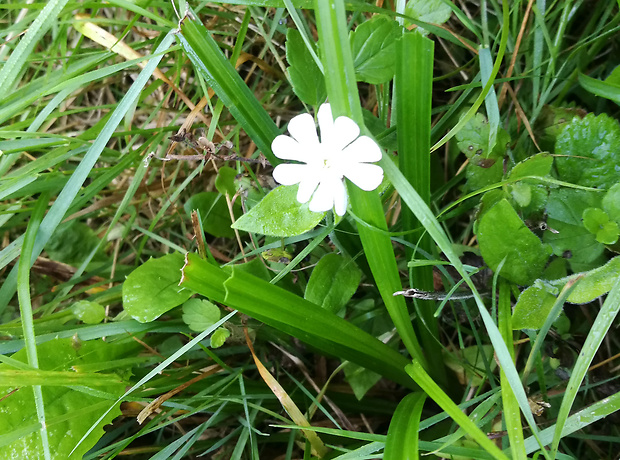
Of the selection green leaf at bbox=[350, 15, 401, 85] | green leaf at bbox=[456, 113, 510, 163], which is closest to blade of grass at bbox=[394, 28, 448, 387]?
green leaf at bbox=[350, 15, 401, 85]

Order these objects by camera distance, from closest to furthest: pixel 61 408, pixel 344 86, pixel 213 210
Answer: pixel 344 86 < pixel 61 408 < pixel 213 210

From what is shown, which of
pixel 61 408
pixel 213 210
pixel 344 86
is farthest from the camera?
pixel 213 210

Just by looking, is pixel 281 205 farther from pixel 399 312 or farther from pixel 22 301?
pixel 22 301

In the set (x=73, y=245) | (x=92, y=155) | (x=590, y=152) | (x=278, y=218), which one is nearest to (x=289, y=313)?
(x=278, y=218)

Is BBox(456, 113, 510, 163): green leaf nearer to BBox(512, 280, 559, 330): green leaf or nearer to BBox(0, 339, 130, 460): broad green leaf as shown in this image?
BBox(512, 280, 559, 330): green leaf

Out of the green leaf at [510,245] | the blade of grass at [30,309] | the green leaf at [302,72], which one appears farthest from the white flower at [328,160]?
the blade of grass at [30,309]

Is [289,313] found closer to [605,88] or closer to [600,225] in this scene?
[600,225]

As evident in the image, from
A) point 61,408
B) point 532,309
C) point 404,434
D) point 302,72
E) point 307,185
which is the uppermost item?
point 302,72

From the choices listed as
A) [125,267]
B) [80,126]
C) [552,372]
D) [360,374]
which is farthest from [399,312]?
[80,126]

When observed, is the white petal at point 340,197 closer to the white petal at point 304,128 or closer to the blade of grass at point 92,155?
the white petal at point 304,128
